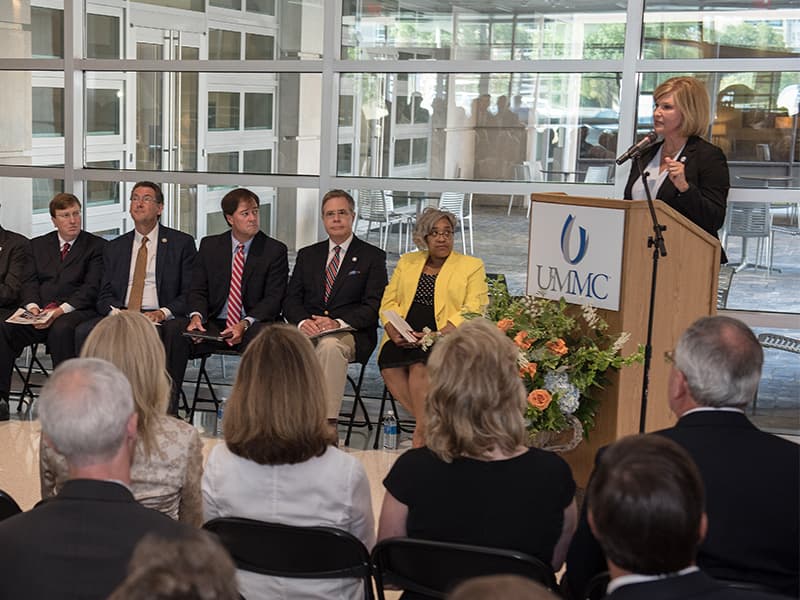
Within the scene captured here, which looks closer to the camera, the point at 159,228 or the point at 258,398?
the point at 258,398

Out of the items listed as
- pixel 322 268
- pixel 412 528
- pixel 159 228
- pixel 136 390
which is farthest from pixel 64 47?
pixel 412 528

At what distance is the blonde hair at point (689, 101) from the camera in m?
4.73

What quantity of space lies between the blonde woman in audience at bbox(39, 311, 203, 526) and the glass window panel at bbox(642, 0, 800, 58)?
402 cm

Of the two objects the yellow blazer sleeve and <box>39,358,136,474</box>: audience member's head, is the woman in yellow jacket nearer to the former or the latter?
the yellow blazer sleeve

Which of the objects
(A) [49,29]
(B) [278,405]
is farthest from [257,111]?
(B) [278,405]

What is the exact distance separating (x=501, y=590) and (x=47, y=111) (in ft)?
22.4

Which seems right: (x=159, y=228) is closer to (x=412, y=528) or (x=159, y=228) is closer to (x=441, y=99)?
(x=441, y=99)

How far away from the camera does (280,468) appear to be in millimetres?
2762

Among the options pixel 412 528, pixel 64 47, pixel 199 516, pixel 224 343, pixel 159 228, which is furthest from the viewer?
pixel 64 47

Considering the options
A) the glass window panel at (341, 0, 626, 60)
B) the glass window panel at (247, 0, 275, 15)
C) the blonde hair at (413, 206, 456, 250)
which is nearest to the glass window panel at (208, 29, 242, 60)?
the glass window panel at (247, 0, 275, 15)

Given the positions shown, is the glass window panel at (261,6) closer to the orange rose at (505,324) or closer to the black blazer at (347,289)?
the black blazer at (347,289)

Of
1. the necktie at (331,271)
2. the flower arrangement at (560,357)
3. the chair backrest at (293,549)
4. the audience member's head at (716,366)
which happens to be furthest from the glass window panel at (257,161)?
the audience member's head at (716,366)

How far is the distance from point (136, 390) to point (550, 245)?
88.9 inches

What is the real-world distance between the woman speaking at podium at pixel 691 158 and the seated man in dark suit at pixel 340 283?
6.08ft
